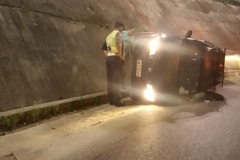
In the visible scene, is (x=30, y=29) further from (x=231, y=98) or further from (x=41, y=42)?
(x=231, y=98)

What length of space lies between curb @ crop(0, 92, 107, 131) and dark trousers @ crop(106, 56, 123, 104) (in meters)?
0.32

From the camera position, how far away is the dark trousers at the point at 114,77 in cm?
633

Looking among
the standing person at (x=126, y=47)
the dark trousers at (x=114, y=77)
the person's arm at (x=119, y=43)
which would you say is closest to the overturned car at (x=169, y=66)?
the standing person at (x=126, y=47)

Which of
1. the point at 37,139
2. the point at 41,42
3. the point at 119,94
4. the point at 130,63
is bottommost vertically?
the point at 37,139

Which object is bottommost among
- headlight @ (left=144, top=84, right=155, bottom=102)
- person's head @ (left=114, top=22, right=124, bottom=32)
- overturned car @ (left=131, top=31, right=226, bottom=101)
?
headlight @ (left=144, top=84, right=155, bottom=102)

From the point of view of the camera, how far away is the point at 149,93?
6582 mm

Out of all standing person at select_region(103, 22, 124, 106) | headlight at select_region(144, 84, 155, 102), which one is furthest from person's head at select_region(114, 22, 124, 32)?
headlight at select_region(144, 84, 155, 102)

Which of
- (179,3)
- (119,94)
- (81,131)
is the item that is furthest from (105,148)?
(179,3)

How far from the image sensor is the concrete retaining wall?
5559 millimetres

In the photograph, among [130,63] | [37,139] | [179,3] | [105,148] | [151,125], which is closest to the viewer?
[105,148]

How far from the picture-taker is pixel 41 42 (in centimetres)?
641

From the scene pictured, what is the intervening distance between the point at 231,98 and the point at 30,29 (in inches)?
201

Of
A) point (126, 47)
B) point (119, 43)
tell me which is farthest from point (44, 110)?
point (126, 47)

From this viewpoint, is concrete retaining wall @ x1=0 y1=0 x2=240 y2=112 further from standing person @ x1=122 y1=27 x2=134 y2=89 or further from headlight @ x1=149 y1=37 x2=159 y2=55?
headlight @ x1=149 y1=37 x2=159 y2=55
